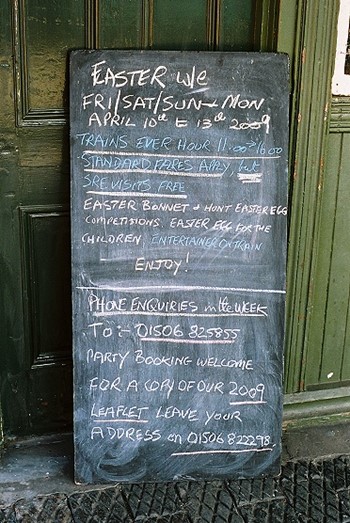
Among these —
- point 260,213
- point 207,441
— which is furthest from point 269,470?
point 260,213

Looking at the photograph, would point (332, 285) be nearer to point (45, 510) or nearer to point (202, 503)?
point (202, 503)

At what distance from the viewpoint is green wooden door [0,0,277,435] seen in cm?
299

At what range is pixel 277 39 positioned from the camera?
3.06m

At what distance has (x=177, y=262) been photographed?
3.07 meters

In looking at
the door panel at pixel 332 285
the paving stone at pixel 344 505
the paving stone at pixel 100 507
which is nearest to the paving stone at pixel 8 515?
the paving stone at pixel 100 507

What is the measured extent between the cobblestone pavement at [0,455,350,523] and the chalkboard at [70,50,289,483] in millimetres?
65

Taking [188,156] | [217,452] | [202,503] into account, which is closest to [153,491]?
[202,503]

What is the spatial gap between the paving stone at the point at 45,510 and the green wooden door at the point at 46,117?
520 millimetres

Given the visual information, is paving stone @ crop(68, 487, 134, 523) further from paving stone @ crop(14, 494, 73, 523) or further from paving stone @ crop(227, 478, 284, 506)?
paving stone @ crop(227, 478, 284, 506)

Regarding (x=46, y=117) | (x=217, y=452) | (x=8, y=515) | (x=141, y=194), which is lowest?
(x=8, y=515)

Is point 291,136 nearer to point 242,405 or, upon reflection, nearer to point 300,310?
point 300,310

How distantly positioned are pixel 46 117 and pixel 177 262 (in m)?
0.82

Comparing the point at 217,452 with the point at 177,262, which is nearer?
the point at 177,262

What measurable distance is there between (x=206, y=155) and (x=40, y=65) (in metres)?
0.78
